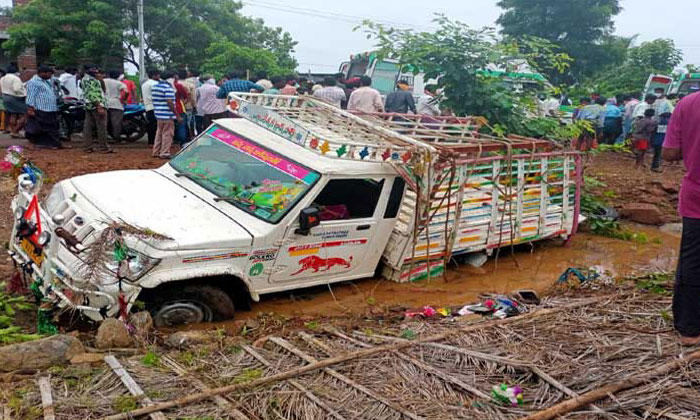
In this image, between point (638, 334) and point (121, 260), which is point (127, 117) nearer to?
point (121, 260)

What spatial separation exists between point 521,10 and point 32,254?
30.4 metres

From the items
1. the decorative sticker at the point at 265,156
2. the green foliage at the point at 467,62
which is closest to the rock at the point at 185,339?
the decorative sticker at the point at 265,156

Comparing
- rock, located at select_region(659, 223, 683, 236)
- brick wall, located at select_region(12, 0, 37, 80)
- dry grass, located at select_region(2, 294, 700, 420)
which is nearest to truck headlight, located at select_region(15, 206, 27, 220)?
dry grass, located at select_region(2, 294, 700, 420)

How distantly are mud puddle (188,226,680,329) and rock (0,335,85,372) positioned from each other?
1.15 metres

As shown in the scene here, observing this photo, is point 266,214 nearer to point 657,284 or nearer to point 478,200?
point 478,200

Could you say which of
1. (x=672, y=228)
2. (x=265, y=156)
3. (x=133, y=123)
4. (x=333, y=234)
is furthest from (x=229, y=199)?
(x=133, y=123)

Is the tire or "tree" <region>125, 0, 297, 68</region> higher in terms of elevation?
"tree" <region>125, 0, 297, 68</region>

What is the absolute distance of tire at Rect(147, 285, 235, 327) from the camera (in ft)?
14.9

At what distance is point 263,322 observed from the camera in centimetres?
482

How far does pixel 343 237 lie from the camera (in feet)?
17.8

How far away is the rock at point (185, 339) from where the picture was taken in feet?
13.3

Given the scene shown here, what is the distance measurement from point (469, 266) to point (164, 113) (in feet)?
21.1

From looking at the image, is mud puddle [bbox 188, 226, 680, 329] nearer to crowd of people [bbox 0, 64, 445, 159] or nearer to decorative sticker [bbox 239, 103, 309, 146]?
decorative sticker [bbox 239, 103, 309, 146]

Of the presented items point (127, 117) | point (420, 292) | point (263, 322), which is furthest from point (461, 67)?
point (127, 117)
